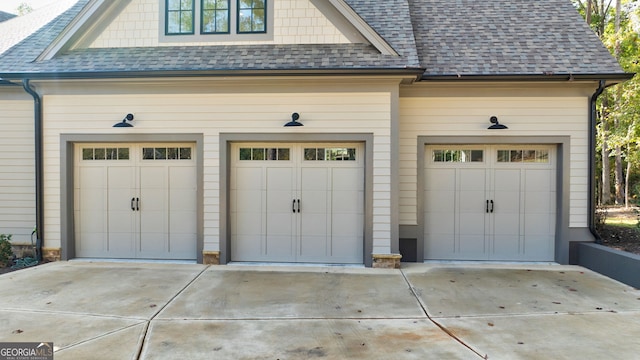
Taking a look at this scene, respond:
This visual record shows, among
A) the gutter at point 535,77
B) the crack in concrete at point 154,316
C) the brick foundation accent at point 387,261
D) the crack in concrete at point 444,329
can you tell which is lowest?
the crack in concrete at point 444,329

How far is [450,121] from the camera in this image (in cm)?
691

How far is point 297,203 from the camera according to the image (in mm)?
6727

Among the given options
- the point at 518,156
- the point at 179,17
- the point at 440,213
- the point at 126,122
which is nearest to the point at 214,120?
the point at 126,122

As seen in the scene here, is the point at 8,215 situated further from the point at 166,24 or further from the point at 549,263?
the point at 549,263

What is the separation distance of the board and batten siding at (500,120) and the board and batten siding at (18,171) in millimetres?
7351

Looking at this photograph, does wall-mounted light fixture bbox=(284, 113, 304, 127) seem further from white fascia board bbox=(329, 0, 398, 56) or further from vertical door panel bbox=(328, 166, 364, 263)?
white fascia board bbox=(329, 0, 398, 56)

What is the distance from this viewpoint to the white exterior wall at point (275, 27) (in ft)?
22.6

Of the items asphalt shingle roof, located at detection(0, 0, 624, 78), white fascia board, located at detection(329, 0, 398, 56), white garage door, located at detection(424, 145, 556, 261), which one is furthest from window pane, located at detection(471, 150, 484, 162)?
white fascia board, located at detection(329, 0, 398, 56)

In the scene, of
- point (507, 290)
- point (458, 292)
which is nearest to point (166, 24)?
point (458, 292)

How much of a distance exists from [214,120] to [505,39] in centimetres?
610

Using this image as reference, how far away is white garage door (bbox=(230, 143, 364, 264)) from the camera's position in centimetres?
668

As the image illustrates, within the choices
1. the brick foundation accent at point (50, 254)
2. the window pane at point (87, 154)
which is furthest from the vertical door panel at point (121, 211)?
the brick foundation accent at point (50, 254)

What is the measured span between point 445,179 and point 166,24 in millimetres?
6316

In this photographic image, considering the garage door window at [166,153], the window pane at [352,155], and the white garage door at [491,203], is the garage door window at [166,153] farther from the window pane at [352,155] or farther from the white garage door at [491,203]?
the white garage door at [491,203]
